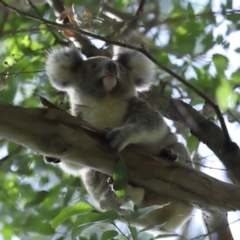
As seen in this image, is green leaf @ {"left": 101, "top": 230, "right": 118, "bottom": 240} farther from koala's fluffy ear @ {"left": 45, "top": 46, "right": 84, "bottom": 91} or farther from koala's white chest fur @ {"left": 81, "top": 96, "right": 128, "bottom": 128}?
koala's fluffy ear @ {"left": 45, "top": 46, "right": 84, "bottom": 91}

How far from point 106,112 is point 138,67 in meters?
0.54

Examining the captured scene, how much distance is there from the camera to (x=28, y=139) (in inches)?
78.7

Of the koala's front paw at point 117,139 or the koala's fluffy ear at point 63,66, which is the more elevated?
the koala's fluffy ear at point 63,66

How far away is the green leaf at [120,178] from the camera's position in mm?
2014

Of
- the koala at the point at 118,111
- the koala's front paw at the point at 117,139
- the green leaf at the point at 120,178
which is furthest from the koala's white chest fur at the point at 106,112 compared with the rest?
the green leaf at the point at 120,178

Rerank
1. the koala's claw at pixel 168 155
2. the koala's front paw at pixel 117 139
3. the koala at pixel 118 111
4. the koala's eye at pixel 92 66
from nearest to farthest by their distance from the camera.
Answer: the koala's front paw at pixel 117 139
the koala's claw at pixel 168 155
the koala at pixel 118 111
the koala's eye at pixel 92 66

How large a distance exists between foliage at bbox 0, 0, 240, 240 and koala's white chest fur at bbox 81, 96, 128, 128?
0.28 m

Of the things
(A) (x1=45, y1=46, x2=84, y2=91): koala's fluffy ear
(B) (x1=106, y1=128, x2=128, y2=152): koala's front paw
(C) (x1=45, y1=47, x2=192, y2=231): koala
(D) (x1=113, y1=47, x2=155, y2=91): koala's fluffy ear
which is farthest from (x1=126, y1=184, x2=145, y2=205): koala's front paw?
(A) (x1=45, y1=46, x2=84, y2=91): koala's fluffy ear

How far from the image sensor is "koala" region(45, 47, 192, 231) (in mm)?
2746

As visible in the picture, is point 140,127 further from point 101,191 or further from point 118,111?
point 101,191

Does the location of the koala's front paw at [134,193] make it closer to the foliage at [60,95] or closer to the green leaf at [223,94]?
the foliage at [60,95]

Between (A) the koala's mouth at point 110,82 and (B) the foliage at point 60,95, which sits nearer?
(B) the foliage at point 60,95

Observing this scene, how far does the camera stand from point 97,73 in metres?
3.25

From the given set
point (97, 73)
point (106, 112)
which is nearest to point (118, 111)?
point (106, 112)
